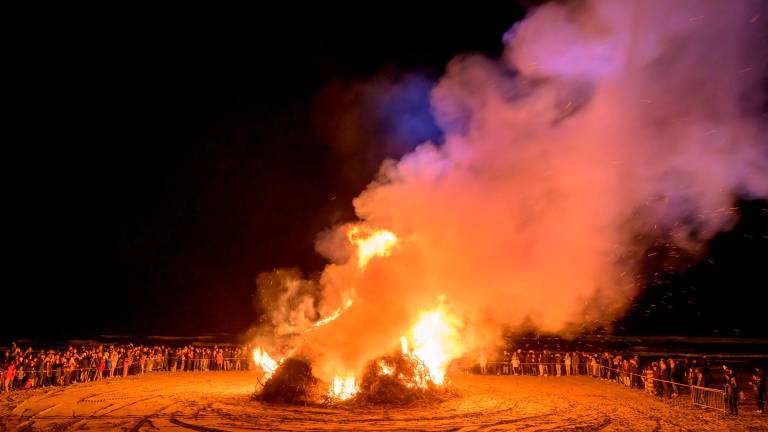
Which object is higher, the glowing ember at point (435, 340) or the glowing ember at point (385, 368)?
the glowing ember at point (435, 340)

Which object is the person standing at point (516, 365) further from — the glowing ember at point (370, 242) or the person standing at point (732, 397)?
the person standing at point (732, 397)

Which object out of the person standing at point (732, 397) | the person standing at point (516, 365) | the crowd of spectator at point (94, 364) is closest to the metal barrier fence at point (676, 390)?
the person standing at point (732, 397)

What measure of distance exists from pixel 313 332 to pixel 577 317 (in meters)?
11.1

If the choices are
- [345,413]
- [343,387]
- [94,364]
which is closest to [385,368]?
[343,387]

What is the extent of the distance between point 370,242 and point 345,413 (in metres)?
6.94

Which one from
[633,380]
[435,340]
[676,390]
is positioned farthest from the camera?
[633,380]

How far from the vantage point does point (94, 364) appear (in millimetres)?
25906

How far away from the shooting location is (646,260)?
6912cm

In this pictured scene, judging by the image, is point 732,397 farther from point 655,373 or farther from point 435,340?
point 435,340

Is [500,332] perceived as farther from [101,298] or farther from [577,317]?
[101,298]

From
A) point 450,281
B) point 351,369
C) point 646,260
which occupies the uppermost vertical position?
point 646,260

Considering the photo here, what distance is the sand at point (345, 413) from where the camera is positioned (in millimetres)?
13830

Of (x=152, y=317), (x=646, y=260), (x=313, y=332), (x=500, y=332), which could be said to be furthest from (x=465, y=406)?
(x=152, y=317)

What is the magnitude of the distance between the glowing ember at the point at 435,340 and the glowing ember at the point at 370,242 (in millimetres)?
2816
